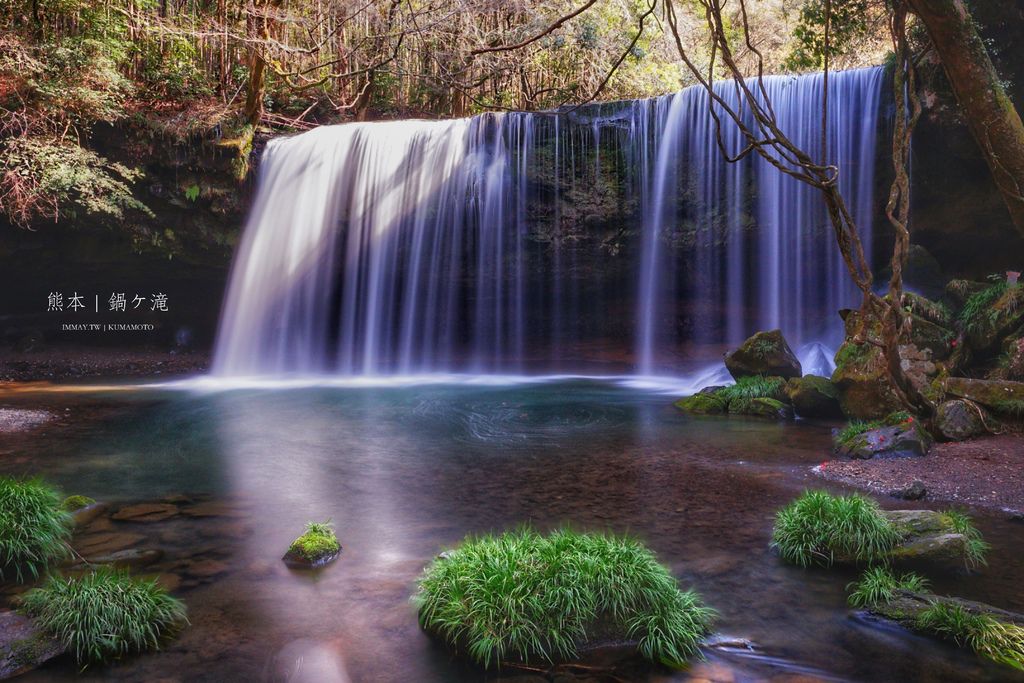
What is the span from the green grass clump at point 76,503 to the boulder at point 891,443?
6813 mm

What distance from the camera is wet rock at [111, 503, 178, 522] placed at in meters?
5.55

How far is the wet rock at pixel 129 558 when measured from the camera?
4.57 meters

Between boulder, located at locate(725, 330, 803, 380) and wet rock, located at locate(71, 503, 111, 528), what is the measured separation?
8.71m

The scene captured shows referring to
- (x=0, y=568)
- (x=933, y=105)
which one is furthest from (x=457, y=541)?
(x=933, y=105)

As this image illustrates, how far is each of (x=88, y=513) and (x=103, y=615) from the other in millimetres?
2253

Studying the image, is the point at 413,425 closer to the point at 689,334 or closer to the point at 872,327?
the point at 872,327

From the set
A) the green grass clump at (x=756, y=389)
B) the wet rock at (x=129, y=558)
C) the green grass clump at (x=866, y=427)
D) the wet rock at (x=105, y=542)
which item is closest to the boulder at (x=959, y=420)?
the green grass clump at (x=866, y=427)

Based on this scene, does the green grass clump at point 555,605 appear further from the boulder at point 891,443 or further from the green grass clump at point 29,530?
the boulder at point 891,443

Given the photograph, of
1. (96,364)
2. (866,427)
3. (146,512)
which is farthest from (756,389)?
(96,364)

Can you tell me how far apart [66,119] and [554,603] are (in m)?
14.2

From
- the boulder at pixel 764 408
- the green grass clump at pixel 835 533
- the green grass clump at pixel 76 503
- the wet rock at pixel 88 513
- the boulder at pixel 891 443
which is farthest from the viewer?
the boulder at pixel 764 408

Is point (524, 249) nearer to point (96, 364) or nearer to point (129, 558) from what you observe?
point (96, 364)

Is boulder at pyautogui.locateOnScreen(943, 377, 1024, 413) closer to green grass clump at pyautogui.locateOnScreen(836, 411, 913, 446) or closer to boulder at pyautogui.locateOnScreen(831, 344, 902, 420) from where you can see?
green grass clump at pyautogui.locateOnScreen(836, 411, 913, 446)

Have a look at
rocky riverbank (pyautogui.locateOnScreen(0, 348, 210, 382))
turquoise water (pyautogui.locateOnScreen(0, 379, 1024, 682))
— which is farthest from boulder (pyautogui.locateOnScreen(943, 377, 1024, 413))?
rocky riverbank (pyautogui.locateOnScreen(0, 348, 210, 382))
